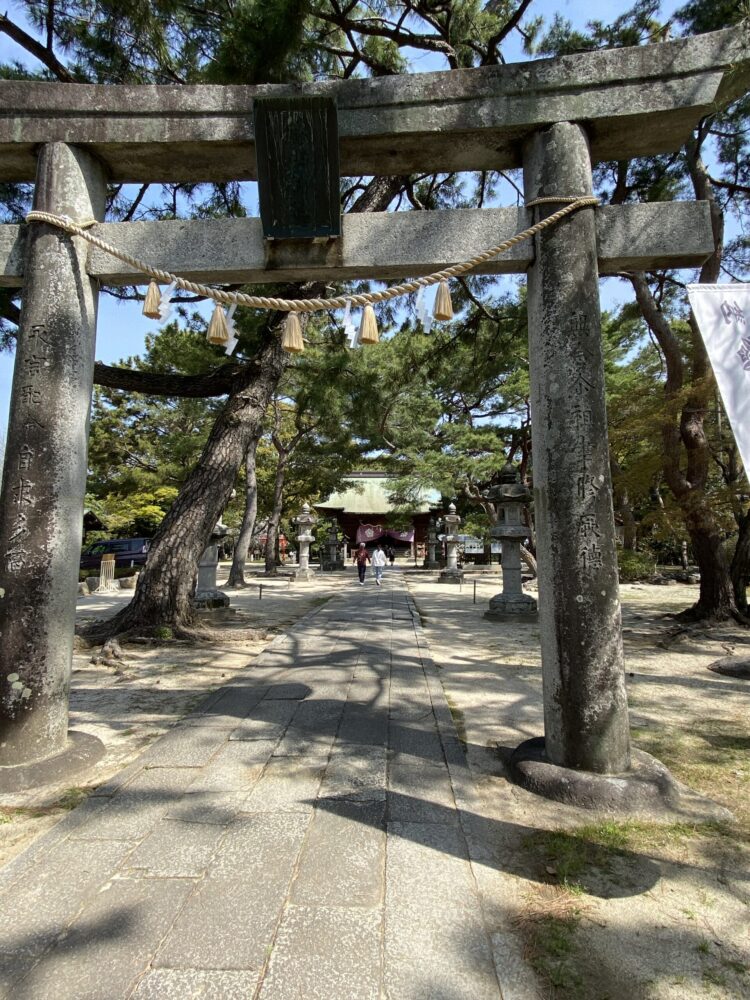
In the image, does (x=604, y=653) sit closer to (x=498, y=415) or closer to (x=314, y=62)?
(x=314, y=62)

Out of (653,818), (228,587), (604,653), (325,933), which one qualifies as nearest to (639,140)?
(604,653)

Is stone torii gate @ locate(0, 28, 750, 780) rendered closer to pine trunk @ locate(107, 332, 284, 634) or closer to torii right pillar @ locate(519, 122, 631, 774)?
torii right pillar @ locate(519, 122, 631, 774)

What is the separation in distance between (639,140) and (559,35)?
5.61m

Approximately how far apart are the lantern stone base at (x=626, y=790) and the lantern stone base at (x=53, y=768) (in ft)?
8.21

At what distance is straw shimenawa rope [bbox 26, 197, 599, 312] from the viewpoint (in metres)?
3.10

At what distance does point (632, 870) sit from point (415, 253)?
3316 millimetres

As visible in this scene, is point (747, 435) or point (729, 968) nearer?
point (729, 968)

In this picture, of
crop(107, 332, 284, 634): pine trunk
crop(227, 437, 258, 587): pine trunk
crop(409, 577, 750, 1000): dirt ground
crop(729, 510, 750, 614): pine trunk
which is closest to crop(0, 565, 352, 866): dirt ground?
crop(107, 332, 284, 634): pine trunk

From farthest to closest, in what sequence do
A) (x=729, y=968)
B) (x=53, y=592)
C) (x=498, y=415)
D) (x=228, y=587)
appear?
(x=498, y=415)
(x=228, y=587)
(x=53, y=592)
(x=729, y=968)

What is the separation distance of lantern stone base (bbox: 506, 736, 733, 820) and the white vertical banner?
5.75ft

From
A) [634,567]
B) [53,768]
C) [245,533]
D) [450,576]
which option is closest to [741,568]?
[53,768]

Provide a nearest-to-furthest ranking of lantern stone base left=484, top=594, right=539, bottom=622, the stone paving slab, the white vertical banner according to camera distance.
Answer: the stone paving slab → the white vertical banner → lantern stone base left=484, top=594, right=539, bottom=622

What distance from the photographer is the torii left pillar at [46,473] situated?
120 inches

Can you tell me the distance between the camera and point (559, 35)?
7.24m
